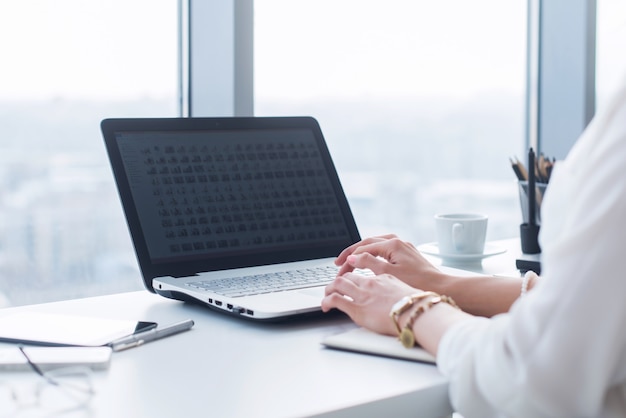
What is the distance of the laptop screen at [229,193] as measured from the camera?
117cm

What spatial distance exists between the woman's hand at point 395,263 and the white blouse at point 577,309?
1.22 ft

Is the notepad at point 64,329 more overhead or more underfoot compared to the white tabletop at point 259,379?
more overhead

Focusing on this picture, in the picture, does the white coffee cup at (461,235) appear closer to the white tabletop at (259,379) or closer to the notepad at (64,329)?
the white tabletop at (259,379)

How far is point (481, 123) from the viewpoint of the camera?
90.1 inches

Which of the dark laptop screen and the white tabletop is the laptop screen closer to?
the dark laptop screen

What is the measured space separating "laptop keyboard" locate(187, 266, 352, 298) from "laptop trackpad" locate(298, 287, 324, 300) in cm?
2

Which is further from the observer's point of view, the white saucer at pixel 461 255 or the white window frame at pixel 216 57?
the white window frame at pixel 216 57

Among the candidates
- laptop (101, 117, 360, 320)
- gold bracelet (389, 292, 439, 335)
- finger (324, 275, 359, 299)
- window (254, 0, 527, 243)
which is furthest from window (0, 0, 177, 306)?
gold bracelet (389, 292, 439, 335)

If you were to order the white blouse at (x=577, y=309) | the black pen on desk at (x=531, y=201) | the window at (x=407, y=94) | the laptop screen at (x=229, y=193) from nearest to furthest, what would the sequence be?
the white blouse at (x=577, y=309)
the laptop screen at (x=229, y=193)
the black pen on desk at (x=531, y=201)
the window at (x=407, y=94)

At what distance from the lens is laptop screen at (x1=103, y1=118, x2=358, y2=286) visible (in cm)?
117

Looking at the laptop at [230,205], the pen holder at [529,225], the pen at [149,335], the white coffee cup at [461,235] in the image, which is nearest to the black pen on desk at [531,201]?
the pen holder at [529,225]

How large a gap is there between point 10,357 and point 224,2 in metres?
0.98

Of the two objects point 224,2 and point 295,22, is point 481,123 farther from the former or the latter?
point 224,2

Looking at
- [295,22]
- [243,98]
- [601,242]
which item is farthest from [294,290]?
[295,22]
